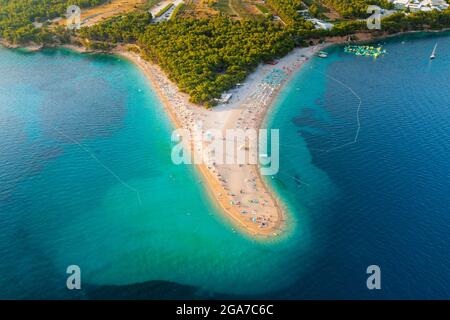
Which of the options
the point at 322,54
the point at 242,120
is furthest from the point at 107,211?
the point at 322,54

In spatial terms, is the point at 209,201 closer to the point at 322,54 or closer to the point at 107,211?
the point at 107,211

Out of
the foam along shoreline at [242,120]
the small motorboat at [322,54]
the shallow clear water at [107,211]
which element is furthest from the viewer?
the small motorboat at [322,54]

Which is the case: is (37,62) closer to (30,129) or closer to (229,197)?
(30,129)

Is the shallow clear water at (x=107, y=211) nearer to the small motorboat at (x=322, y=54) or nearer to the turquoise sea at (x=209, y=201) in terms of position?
the turquoise sea at (x=209, y=201)

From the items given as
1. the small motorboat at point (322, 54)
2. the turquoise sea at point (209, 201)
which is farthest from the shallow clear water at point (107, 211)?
the small motorboat at point (322, 54)

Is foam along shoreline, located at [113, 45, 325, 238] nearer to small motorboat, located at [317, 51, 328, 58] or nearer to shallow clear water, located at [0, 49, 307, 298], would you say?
small motorboat, located at [317, 51, 328, 58]
